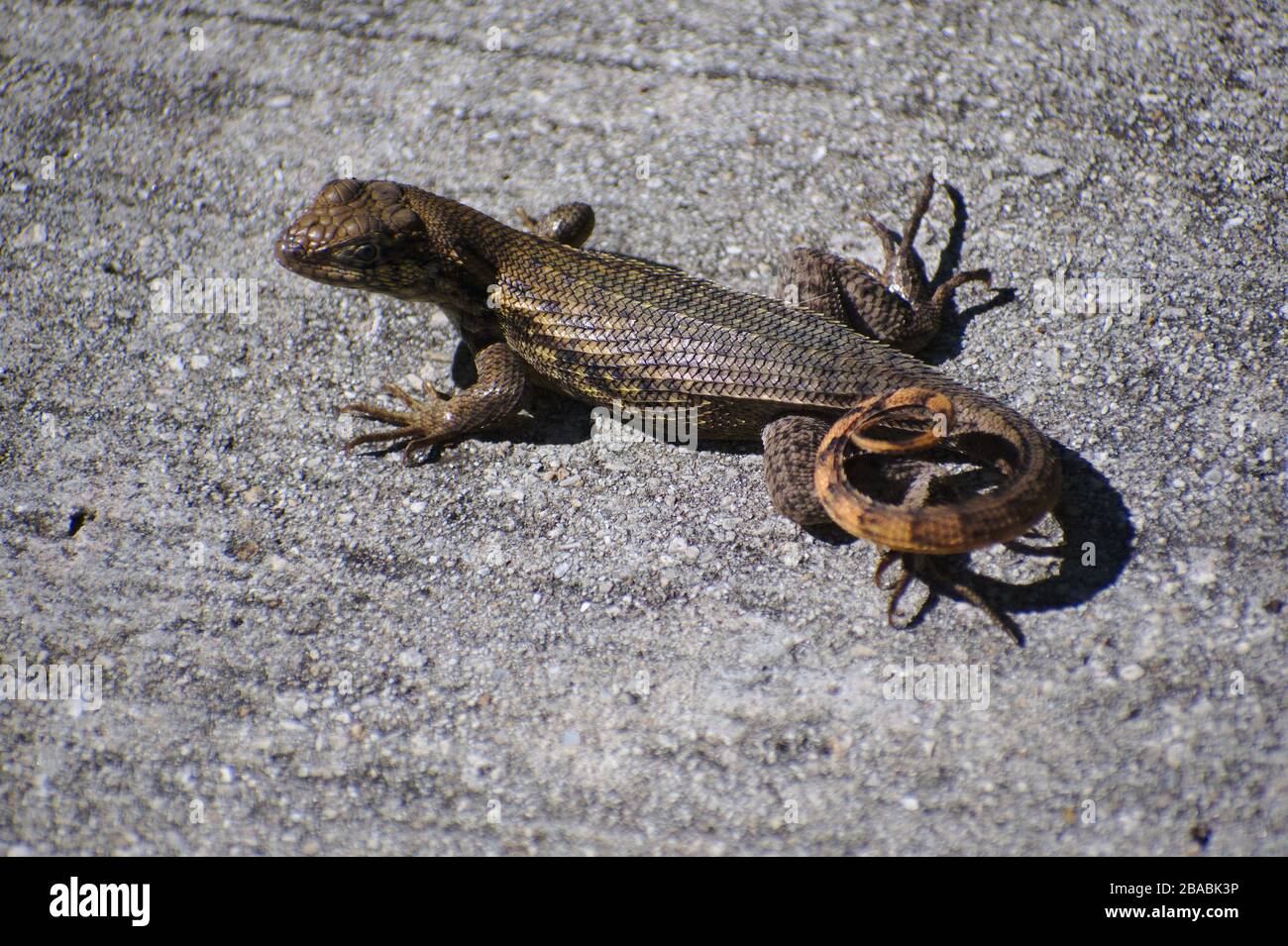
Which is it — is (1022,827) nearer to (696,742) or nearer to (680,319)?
(696,742)

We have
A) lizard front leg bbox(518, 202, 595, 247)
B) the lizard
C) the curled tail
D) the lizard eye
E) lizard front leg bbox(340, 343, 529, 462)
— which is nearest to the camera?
the curled tail

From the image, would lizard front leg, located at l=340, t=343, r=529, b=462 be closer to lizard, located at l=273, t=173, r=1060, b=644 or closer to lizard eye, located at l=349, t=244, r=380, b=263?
lizard, located at l=273, t=173, r=1060, b=644

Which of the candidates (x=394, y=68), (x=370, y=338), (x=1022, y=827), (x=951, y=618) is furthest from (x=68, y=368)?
(x=1022, y=827)

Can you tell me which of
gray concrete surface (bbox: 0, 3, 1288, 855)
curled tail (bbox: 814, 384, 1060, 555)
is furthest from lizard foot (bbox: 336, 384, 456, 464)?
curled tail (bbox: 814, 384, 1060, 555)

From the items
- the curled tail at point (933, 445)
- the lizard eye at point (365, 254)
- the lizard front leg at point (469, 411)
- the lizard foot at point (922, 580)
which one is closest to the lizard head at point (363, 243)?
the lizard eye at point (365, 254)

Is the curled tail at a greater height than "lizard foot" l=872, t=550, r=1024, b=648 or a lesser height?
→ greater

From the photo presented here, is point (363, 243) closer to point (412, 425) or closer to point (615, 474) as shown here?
point (412, 425)

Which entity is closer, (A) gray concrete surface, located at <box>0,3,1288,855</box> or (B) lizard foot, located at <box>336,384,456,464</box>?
(A) gray concrete surface, located at <box>0,3,1288,855</box>

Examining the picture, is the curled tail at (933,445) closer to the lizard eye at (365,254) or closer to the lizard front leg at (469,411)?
the lizard front leg at (469,411)
